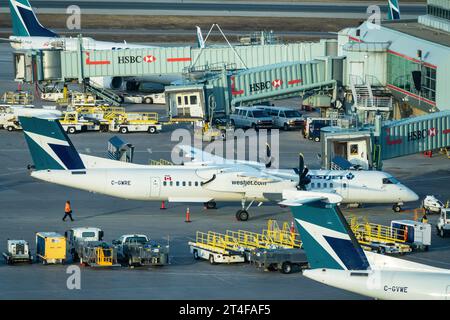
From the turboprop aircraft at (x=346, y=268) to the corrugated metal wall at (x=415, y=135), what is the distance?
3622cm

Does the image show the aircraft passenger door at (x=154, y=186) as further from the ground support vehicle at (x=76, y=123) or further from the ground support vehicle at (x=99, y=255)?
the ground support vehicle at (x=76, y=123)

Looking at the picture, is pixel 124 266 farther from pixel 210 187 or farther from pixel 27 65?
pixel 27 65

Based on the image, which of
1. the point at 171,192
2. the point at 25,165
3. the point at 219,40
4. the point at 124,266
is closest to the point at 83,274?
the point at 124,266

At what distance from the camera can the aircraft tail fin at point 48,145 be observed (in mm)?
71250

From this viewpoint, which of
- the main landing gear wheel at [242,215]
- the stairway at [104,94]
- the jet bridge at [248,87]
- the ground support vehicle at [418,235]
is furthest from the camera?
the stairway at [104,94]

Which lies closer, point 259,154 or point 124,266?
point 124,266

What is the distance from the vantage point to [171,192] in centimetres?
7238

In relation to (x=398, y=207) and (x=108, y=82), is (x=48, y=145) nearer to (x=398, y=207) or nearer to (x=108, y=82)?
(x=398, y=207)

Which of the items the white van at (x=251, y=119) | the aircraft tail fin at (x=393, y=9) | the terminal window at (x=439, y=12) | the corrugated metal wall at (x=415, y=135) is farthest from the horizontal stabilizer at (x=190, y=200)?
the aircraft tail fin at (x=393, y=9)

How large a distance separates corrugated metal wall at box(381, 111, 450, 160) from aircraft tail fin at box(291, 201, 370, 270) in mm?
36296

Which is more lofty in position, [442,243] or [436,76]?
[436,76]

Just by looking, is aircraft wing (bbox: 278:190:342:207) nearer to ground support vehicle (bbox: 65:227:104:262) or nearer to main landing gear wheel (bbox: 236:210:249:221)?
ground support vehicle (bbox: 65:227:104:262)

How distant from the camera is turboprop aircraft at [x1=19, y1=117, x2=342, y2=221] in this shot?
2810 inches

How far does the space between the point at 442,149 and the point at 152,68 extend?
3017 cm
